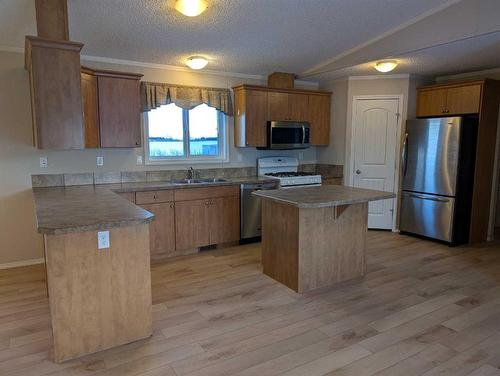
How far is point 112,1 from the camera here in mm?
2922

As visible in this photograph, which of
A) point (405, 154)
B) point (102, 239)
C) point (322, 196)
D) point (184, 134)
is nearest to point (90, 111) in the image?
point (184, 134)

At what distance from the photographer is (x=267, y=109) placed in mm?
4969

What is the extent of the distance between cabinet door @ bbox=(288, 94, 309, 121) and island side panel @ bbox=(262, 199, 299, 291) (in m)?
2.14

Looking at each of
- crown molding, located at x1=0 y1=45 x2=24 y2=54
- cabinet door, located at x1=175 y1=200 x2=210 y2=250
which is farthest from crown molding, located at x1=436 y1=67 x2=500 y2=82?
crown molding, located at x1=0 y1=45 x2=24 y2=54

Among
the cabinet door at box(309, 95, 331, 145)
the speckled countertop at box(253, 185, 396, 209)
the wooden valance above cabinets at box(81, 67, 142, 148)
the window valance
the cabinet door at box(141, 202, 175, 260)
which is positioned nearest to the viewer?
the speckled countertop at box(253, 185, 396, 209)

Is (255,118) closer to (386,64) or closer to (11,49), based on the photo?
(386,64)

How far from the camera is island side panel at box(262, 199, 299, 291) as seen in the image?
3.18 m

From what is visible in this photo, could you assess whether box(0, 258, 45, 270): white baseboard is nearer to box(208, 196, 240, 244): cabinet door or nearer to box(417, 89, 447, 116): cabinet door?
box(208, 196, 240, 244): cabinet door

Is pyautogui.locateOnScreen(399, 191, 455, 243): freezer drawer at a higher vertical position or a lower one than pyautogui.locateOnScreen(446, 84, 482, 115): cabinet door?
lower

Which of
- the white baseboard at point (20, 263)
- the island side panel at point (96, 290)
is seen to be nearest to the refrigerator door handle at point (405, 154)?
the island side panel at point (96, 290)

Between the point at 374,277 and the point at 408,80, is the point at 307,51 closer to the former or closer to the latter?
the point at 408,80

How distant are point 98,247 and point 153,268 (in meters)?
1.72

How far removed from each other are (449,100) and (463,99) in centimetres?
17

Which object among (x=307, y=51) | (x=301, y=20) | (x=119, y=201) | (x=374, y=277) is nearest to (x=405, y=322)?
(x=374, y=277)
